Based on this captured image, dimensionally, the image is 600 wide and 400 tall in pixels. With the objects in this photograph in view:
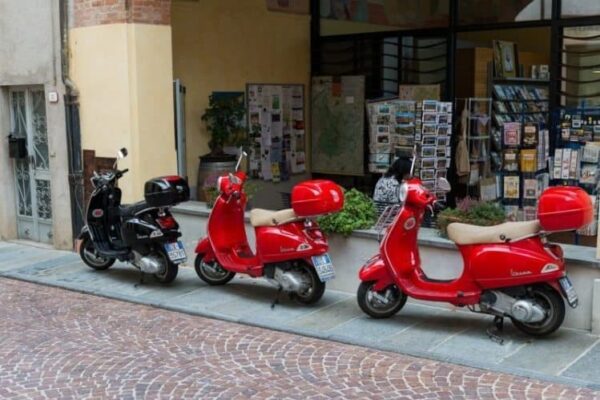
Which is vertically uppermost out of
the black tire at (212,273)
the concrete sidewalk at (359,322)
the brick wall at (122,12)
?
the brick wall at (122,12)

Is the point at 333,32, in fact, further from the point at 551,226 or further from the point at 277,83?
the point at 551,226

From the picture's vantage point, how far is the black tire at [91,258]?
29.0 ft

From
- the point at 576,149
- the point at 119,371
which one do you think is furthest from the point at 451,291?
the point at 576,149

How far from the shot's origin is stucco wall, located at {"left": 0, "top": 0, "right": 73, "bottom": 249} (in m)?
9.76

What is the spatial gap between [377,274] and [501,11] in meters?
5.41

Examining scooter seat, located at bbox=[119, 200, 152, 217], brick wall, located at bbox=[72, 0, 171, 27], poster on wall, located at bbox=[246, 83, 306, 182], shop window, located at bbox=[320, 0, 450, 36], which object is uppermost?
shop window, located at bbox=[320, 0, 450, 36]

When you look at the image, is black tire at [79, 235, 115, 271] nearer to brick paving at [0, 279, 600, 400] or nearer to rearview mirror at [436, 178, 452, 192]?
brick paving at [0, 279, 600, 400]

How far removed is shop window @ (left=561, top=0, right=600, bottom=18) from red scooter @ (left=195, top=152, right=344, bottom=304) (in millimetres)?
4643

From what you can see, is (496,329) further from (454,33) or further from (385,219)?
(454,33)

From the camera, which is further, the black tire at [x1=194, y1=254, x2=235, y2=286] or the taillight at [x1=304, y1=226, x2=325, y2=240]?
the black tire at [x1=194, y1=254, x2=235, y2=286]

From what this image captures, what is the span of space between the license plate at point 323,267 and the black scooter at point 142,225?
5.73 ft

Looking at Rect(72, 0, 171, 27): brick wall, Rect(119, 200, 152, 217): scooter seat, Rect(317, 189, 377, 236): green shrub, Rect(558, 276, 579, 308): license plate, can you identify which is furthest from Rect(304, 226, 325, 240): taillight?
Rect(72, 0, 171, 27): brick wall

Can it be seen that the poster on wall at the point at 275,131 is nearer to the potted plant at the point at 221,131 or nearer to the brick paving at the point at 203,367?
the potted plant at the point at 221,131

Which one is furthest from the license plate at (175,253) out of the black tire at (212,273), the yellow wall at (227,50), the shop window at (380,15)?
the shop window at (380,15)
